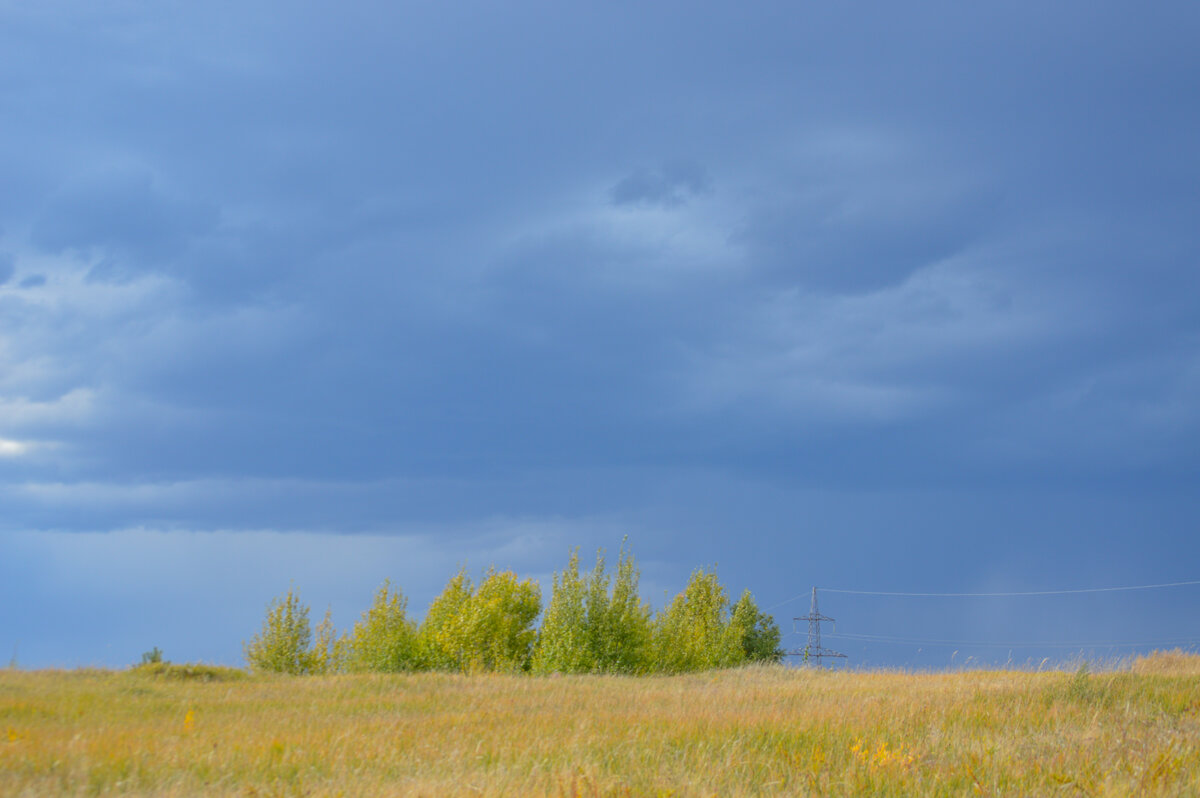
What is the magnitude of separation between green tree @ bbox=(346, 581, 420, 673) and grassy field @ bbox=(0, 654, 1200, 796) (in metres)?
20.9

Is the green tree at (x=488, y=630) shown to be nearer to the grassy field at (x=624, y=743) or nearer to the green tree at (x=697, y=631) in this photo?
the green tree at (x=697, y=631)

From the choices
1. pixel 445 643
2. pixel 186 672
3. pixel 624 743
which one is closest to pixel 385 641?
pixel 445 643

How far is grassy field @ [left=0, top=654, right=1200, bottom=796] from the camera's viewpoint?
27.8 feet

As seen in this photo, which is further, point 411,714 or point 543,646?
point 543,646

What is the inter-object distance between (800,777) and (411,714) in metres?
10.3

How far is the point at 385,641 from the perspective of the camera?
4250 centimetres

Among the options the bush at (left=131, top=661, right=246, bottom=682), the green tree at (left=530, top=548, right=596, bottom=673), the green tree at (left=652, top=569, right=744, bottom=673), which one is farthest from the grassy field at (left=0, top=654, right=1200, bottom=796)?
the green tree at (left=652, top=569, right=744, bottom=673)

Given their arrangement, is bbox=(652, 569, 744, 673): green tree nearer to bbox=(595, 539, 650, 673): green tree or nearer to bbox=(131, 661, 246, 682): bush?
bbox=(595, 539, 650, 673): green tree

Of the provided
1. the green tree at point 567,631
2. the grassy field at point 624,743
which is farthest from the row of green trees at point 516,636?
the grassy field at point 624,743

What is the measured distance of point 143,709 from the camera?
1805cm

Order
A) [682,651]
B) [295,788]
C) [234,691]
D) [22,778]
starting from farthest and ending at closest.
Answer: [682,651] → [234,691] → [22,778] → [295,788]

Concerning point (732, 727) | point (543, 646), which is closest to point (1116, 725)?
point (732, 727)

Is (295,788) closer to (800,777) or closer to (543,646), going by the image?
→ (800,777)

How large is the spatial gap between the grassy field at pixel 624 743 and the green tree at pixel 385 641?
823 inches
